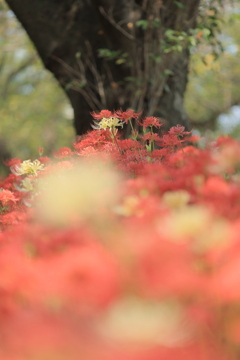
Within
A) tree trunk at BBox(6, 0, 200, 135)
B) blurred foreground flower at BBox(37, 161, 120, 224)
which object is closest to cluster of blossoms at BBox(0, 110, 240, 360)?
blurred foreground flower at BBox(37, 161, 120, 224)

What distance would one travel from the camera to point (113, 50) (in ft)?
12.4

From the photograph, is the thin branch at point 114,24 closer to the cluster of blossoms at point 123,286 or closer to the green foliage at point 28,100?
the cluster of blossoms at point 123,286

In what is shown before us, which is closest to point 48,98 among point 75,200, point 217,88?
point 217,88

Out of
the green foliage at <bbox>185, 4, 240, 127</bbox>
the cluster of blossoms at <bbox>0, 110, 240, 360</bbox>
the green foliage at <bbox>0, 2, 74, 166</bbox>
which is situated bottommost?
the cluster of blossoms at <bbox>0, 110, 240, 360</bbox>

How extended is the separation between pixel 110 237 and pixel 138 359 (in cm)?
20

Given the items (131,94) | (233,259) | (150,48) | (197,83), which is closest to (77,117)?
(131,94)

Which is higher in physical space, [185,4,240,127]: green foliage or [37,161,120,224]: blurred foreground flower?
[185,4,240,127]: green foliage

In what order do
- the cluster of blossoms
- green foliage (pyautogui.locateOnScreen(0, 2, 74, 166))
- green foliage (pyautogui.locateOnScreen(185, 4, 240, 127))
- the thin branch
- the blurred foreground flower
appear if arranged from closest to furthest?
the cluster of blossoms
the blurred foreground flower
the thin branch
green foliage (pyautogui.locateOnScreen(185, 4, 240, 127))
green foliage (pyautogui.locateOnScreen(0, 2, 74, 166))

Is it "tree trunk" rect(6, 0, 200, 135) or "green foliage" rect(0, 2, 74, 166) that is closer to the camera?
"tree trunk" rect(6, 0, 200, 135)

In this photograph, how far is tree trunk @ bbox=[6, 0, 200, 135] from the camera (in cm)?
361

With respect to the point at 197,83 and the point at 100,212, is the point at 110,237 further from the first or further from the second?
the point at 197,83

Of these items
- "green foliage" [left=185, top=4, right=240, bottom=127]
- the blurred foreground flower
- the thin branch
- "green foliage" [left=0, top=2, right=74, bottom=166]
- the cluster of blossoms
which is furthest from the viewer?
"green foliage" [left=0, top=2, right=74, bottom=166]

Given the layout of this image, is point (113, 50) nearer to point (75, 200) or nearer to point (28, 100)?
point (75, 200)

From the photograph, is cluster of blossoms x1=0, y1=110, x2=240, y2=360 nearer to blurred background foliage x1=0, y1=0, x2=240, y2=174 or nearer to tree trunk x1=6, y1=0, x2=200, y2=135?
tree trunk x1=6, y1=0, x2=200, y2=135
